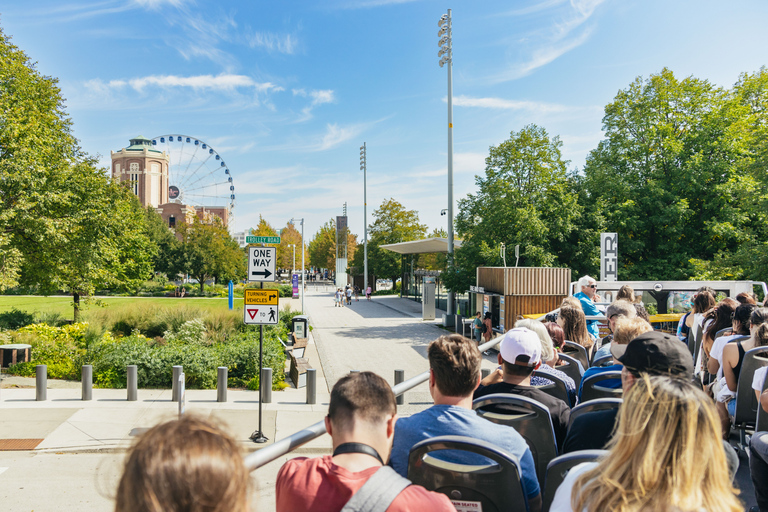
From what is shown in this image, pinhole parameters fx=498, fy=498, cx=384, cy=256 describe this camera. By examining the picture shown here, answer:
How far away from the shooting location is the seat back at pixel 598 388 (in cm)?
395

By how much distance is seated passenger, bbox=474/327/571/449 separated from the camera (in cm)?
332

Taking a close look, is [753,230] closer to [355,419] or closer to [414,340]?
[414,340]

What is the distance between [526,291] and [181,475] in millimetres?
18878

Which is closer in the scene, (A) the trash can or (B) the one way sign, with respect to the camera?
(B) the one way sign

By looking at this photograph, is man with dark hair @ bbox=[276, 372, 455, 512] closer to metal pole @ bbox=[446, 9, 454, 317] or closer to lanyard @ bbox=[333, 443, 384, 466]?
lanyard @ bbox=[333, 443, 384, 466]

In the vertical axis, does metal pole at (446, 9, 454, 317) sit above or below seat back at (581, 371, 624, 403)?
above

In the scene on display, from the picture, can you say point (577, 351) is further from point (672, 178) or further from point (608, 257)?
point (672, 178)

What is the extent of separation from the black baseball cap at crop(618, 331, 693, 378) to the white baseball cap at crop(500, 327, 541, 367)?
69cm

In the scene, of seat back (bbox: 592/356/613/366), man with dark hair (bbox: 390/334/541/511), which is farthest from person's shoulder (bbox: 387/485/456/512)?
seat back (bbox: 592/356/613/366)

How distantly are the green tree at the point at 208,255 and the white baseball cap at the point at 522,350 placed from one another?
50065 millimetres

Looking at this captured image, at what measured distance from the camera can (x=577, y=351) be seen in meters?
5.97

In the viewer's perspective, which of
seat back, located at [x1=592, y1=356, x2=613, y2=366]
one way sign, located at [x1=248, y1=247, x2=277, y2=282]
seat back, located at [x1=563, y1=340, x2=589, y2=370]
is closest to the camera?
seat back, located at [x1=592, y1=356, x2=613, y2=366]

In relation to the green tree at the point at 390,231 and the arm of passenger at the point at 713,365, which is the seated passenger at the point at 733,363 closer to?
the arm of passenger at the point at 713,365

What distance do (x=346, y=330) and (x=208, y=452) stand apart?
24194mm
